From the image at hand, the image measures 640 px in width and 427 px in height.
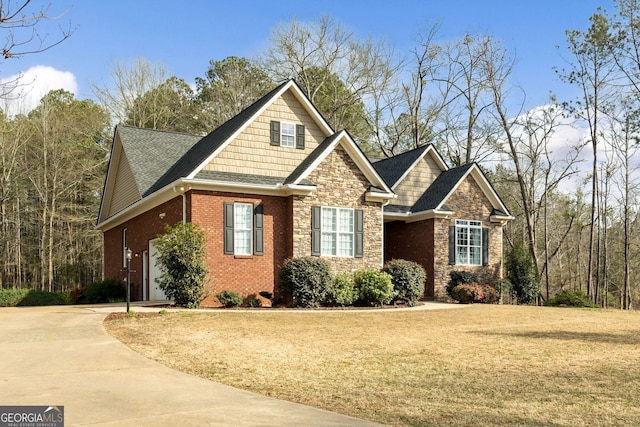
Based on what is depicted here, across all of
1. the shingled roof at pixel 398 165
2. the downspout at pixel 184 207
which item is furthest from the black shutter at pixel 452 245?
the downspout at pixel 184 207

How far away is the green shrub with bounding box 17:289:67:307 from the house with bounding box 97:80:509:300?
2.68 m

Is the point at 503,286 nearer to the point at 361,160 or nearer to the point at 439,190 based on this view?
the point at 439,190

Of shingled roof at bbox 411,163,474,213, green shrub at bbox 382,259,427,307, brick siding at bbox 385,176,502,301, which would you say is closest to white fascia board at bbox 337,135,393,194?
green shrub at bbox 382,259,427,307

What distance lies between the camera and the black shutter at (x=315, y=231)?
68.3ft

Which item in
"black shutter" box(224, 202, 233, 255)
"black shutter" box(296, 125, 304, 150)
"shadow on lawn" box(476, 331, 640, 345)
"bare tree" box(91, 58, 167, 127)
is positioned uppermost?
"bare tree" box(91, 58, 167, 127)

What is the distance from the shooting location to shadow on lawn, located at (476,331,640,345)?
13.2 metres

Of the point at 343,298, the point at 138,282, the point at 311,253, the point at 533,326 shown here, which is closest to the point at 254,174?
the point at 311,253

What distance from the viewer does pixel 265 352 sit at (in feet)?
36.6

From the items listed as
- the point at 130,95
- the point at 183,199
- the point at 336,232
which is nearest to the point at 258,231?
the point at 183,199

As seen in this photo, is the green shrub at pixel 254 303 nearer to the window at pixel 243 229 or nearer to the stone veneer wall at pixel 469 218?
the window at pixel 243 229

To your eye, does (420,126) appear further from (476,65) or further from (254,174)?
(254,174)

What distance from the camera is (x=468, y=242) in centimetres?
2564

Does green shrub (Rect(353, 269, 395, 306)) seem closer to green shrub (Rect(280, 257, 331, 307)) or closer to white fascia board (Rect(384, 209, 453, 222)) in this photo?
green shrub (Rect(280, 257, 331, 307))

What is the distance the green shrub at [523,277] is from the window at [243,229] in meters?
11.8
